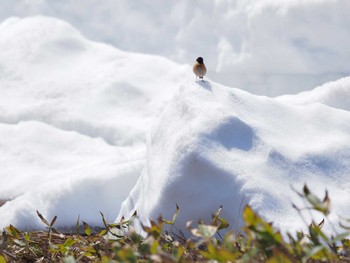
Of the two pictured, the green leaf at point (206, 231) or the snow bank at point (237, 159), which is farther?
the snow bank at point (237, 159)

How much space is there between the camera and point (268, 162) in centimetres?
178

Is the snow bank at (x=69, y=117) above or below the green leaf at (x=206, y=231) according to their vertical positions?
below

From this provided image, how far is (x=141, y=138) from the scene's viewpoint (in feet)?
13.8

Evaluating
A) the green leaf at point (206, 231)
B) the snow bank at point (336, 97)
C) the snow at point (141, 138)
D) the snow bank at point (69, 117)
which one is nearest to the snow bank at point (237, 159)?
the snow at point (141, 138)

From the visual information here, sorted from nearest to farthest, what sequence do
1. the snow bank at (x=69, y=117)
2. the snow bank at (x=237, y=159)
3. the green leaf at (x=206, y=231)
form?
the green leaf at (x=206, y=231) < the snow bank at (x=237, y=159) < the snow bank at (x=69, y=117)

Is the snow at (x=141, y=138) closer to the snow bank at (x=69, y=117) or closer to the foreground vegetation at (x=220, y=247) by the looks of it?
the snow bank at (x=69, y=117)

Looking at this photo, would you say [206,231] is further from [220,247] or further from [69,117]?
[69,117]

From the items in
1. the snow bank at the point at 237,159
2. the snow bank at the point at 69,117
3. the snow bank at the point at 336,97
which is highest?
the snow bank at the point at 336,97

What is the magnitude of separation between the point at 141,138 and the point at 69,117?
0.68 metres

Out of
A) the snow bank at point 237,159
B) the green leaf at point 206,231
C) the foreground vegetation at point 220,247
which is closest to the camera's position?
the foreground vegetation at point 220,247

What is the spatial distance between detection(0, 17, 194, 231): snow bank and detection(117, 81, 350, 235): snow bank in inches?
34.4

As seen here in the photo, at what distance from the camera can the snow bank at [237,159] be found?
Answer: 5.56ft

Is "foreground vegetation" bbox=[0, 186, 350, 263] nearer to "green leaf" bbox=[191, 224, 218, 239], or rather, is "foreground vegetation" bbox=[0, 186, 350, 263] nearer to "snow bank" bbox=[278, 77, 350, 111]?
"green leaf" bbox=[191, 224, 218, 239]

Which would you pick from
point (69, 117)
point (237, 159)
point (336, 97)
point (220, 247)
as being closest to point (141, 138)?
point (69, 117)
